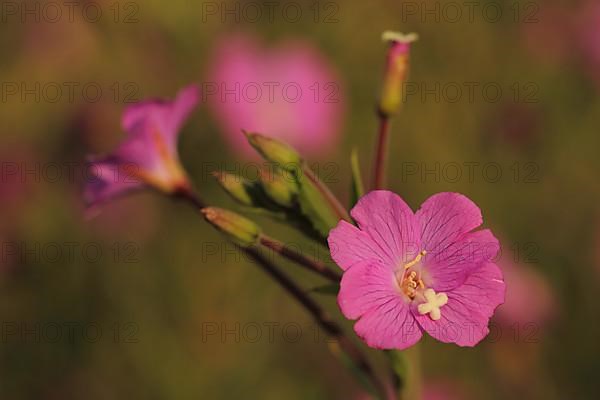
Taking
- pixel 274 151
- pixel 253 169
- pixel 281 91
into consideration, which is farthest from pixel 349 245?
pixel 281 91

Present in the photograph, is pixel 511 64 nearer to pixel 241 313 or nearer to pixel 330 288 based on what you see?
pixel 241 313

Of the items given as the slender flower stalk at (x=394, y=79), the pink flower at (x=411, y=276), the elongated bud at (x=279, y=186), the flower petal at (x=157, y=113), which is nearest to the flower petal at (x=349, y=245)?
the pink flower at (x=411, y=276)

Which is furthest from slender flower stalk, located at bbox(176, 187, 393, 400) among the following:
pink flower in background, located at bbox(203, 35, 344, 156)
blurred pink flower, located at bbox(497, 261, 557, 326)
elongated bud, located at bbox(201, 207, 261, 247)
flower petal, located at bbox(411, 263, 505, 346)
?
pink flower in background, located at bbox(203, 35, 344, 156)

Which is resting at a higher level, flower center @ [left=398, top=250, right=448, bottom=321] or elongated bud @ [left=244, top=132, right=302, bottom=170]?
elongated bud @ [left=244, top=132, right=302, bottom=170]

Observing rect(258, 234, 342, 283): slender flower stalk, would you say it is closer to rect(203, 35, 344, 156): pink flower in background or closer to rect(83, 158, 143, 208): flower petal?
rect(83, 158, 143, 208): flower petal

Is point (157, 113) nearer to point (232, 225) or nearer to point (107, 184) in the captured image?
point (107, 184)
